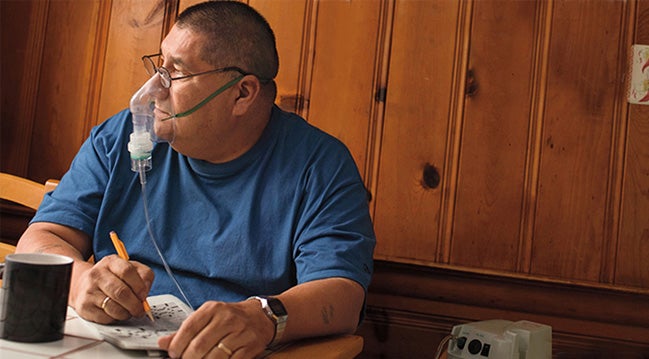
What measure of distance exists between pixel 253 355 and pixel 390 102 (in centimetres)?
115

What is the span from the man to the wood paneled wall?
0.41 metres

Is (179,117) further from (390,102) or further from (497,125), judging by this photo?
(497,125)

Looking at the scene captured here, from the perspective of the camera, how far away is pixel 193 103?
5.19 ft

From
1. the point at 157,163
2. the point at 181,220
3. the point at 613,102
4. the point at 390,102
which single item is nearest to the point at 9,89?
the point at 157,163

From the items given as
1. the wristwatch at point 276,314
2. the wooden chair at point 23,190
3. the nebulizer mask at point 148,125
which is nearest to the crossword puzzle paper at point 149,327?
the wristwatch at point 276,314

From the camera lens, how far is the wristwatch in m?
1.09

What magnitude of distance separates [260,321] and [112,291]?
0.24 meters

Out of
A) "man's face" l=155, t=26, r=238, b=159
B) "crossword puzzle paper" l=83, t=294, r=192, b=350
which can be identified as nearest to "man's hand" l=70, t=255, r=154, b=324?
"crossword puzzle paper" l=83, t=294, r=192, b=350

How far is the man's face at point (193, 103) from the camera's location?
5.15 feet

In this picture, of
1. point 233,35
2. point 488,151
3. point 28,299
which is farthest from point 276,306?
point 488,151

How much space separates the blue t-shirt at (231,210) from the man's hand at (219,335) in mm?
311

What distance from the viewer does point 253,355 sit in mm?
1018

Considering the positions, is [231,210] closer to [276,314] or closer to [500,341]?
[276,314]

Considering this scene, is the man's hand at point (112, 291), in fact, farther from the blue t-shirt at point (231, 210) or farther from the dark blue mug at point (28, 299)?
the blue t-shirt at point (231, 210)
